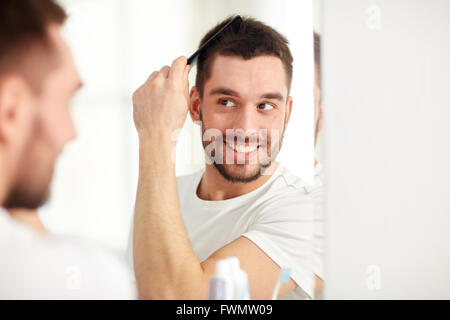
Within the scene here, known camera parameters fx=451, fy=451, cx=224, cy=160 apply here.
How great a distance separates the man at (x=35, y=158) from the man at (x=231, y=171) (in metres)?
0.16

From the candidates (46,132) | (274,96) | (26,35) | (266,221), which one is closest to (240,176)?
(266,221)

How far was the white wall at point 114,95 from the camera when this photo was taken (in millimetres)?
1256

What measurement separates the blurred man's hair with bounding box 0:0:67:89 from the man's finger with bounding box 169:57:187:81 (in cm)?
34

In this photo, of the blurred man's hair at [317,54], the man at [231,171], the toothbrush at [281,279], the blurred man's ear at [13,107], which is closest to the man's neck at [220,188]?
the man at [231,171]

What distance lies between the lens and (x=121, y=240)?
1.26 metres

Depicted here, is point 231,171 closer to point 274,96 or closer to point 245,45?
point 274,96

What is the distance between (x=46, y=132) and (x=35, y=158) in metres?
0.08

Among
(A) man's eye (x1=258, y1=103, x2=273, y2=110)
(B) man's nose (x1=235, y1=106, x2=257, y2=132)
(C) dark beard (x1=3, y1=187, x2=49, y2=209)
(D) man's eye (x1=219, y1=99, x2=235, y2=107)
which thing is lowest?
(C) dark beard (x1=3, y1=187, x2=49, y2=209)

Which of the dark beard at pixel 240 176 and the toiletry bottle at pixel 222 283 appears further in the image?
the dark beard at pixel 240 176

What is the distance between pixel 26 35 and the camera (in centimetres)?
123

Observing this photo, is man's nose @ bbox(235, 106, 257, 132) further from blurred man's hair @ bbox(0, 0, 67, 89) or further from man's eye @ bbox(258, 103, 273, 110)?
blurred man's hair @ bbox(0, 0, 67, 89)

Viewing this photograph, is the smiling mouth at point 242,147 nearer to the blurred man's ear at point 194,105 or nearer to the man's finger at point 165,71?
the blurred man's ear at point 194,105

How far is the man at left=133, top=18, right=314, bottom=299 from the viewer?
4.10ft

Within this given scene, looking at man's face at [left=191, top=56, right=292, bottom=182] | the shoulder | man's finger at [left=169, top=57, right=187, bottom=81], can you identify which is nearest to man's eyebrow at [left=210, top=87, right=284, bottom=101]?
man's face at [left=191, top=56, right=292, bottom=182]
